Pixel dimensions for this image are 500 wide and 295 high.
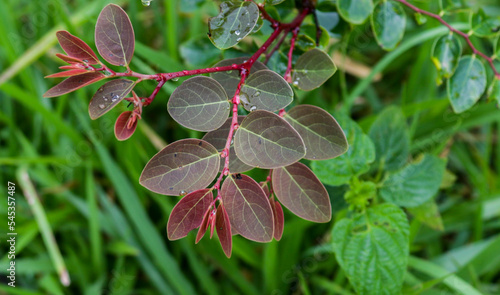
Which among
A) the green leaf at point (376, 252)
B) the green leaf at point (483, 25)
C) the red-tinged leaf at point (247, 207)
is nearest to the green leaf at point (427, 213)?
the green leaf at point (376, 252)

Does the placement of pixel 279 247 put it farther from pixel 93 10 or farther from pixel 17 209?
pixel 93 10

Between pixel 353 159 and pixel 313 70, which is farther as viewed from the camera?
pixel 353 159

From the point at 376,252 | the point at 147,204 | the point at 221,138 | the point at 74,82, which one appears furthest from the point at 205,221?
the point at 147,204

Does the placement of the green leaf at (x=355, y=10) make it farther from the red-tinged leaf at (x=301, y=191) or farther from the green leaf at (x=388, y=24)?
the red-tinged leaf at (x=301, y=191)

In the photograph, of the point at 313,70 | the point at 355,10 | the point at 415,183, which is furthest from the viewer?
the point at 415,183

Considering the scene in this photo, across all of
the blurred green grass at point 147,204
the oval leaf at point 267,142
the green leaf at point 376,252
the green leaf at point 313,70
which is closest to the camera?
the oval leaf at point 267,142

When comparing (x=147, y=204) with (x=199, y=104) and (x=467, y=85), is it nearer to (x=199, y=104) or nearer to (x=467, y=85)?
(x=199, y=104)

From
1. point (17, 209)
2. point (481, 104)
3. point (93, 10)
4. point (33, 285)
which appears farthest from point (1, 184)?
point (481, 104)
